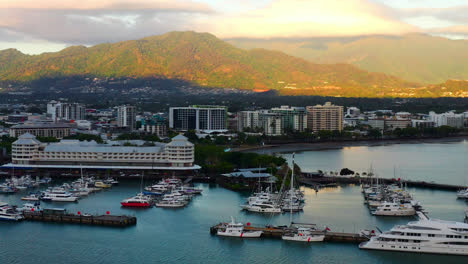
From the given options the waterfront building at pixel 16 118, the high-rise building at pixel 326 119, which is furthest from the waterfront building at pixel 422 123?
the waterfront building at pixel 16 118

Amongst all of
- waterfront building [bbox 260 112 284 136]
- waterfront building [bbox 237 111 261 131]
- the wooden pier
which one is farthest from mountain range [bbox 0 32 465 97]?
the wooden pier

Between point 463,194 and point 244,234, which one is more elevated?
point 463,194

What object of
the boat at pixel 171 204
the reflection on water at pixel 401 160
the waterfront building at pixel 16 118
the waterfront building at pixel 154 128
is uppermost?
the waterfront building at pixel 16 118

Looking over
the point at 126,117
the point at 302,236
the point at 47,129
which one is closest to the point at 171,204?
the point at 302,236

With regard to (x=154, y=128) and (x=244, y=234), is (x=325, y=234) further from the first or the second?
(x=154, y=128)

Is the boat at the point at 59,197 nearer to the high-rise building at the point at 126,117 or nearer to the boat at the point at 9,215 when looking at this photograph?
the boat at the point at 9,215

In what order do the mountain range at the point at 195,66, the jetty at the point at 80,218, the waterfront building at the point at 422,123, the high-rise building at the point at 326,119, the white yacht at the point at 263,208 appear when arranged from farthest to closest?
the mountain range at the point at 195,66 < the waterfront building at the point at 422,123 < the high-rise building at the point at 326,119 < the white yacht at the point at 263,208 < the jetty at the point at 80,218

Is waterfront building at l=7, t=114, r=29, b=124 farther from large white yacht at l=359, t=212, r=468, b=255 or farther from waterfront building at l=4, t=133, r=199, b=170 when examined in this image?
large white yacht at l=359, t=212, r=468, b=255
